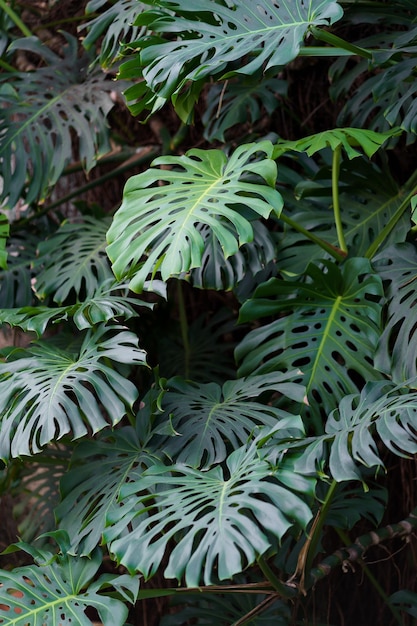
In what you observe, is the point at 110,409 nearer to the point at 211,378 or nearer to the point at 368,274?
the point at 368,274

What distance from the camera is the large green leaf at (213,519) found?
953 mm

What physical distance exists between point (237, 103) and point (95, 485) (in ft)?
3.20

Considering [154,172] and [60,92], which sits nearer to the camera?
[154,172]

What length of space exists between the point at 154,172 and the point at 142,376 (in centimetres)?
86

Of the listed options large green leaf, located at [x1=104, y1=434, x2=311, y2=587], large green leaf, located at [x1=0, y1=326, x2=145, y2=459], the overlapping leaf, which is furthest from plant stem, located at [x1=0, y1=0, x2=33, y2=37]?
large green leaf, located at [x1=104, y1=434, x2=311, y2=587]

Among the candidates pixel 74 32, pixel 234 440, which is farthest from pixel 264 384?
pixel 74 32

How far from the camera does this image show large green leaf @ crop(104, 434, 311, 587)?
3.13ft

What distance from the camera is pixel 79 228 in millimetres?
1804

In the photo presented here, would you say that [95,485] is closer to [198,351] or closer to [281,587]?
[281,587]

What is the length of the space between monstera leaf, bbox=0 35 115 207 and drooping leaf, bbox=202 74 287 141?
0.24 meters

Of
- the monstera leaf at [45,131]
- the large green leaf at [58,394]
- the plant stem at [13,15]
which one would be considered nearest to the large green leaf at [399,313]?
the large green leaf at [58,394]

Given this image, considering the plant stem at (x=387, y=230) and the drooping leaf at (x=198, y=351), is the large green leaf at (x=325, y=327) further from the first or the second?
the drooping leaf at (x=198, y=351)

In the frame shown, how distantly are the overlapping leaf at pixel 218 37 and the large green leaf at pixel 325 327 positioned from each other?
14.5 inches

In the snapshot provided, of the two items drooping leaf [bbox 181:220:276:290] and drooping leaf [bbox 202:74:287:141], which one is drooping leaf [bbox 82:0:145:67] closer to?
drooping leaf [bbox 202:74:287:141]
